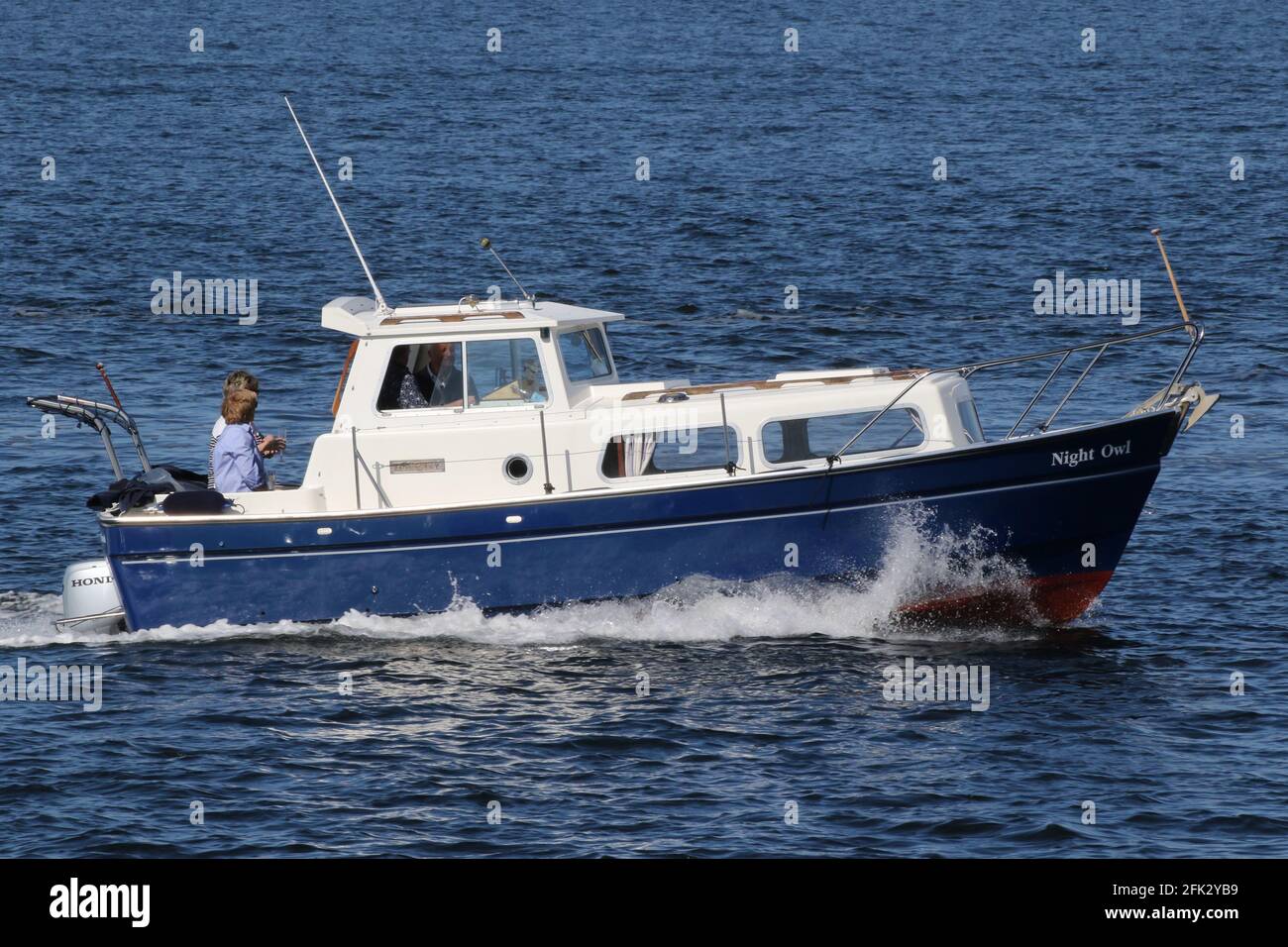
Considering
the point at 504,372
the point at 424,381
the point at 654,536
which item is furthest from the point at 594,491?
the point at 424,381

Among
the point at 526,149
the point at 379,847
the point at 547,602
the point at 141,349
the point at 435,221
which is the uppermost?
the point at 526,149

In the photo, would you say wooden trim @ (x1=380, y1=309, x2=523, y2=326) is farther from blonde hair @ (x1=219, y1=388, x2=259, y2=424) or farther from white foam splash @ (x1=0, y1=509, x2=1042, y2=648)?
white foam splash @ (x1=0, y1=509, x2=1042, y2=648)

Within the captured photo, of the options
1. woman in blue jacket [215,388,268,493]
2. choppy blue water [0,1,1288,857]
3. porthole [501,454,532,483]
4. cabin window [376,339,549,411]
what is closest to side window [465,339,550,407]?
cabin window [376,339,549,411]

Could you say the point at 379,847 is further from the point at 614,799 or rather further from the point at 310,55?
the point at 310,55

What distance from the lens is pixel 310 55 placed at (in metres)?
84.4

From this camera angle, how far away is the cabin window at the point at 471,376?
18859 millimetres

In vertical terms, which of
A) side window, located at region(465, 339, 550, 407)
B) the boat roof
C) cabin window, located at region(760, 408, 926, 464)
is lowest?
cabin window, located at region(760, 408, 926, 464)

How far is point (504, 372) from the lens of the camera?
18.9 meters

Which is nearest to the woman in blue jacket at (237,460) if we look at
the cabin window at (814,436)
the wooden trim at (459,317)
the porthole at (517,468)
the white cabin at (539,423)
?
the white cabin at (539,423)

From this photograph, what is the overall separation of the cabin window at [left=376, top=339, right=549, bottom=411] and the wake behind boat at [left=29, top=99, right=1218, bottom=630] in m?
0.02

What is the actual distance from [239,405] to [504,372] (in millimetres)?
2814

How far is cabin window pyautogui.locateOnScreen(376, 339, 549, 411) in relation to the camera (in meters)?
18.9

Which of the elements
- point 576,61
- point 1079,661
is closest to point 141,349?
point 1079,661

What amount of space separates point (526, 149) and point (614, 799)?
1834 inches
